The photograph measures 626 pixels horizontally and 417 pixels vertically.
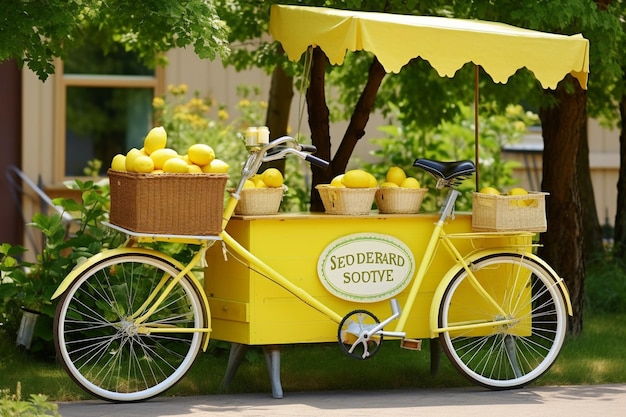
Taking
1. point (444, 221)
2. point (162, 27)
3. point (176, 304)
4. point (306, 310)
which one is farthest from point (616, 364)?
point (162, 27)

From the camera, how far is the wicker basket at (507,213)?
6875mm

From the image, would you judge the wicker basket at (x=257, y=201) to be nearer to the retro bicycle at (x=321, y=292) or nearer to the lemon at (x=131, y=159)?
the retro bicycle at (x=321, y=292)

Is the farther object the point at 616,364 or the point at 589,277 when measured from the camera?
the point at 589,277

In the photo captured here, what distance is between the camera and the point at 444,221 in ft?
22.8

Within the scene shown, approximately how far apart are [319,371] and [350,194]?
1.13m

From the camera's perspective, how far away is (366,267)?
682cm

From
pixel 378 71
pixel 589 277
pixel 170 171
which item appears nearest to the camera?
pixel 170 171

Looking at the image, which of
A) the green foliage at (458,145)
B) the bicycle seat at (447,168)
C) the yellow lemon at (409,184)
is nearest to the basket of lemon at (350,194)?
the yellow lemon at (409,184)

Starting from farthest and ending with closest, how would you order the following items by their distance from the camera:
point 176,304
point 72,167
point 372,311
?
point 72,167, point 176,304, point 372,311

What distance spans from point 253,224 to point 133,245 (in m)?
0.63

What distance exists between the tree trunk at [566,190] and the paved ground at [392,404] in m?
1.55

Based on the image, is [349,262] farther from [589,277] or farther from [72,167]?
Result: [72,167]

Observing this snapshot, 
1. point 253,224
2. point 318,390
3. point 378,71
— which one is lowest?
point 318,390

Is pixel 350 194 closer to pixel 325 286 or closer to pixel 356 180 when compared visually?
pixel 356 180
